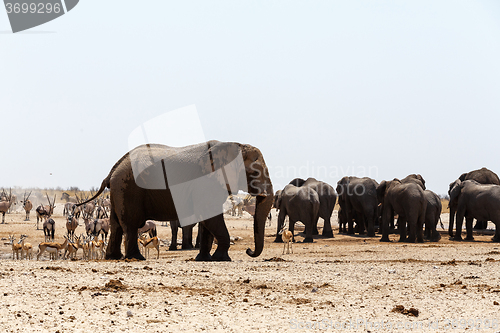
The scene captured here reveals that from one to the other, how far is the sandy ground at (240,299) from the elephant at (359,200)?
17.9m

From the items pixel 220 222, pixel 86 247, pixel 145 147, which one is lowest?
pixel 86 247

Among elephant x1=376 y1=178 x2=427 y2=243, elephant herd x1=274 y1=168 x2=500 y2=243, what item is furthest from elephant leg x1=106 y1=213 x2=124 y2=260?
elephant x1=376 y1=178 x2=427 y2=243

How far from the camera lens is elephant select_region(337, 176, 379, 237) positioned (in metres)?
28.3

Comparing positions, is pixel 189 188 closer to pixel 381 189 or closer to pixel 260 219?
pixel 260 219

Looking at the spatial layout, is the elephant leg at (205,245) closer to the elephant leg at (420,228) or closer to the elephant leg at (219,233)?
the elephant leg at (219,233)

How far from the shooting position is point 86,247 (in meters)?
18.8

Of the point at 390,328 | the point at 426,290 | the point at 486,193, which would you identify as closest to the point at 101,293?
the point at 390,328

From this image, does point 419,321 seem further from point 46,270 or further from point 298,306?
point 46,270

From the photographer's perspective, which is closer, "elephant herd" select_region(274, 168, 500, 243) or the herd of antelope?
the herd of antelope

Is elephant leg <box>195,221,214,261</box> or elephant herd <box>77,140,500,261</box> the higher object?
elephant herd <box>77,140,500,261</box>

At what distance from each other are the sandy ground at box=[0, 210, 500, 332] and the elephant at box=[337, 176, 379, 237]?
1792 cm

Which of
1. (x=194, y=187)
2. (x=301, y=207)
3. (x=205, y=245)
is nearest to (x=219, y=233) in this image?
(x=205, y=245)

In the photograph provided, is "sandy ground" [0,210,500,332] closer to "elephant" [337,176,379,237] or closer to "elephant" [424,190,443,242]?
"elephant" [424,190,443,242]

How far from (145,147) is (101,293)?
665cm
